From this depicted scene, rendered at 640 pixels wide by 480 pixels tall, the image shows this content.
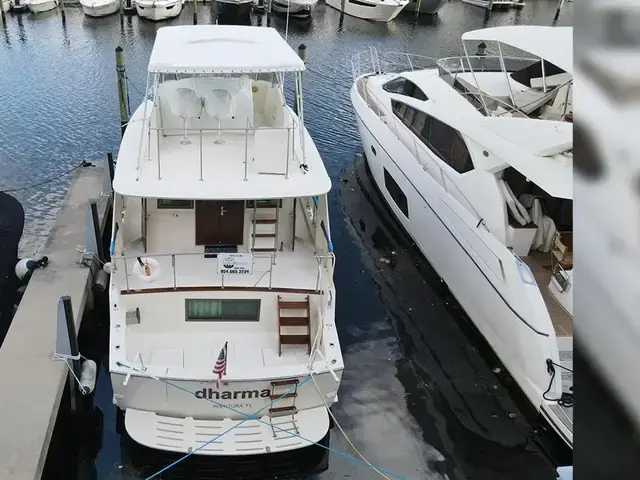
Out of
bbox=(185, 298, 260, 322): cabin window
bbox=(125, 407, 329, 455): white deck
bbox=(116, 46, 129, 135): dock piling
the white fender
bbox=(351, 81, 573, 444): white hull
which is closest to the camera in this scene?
bbox=(125, 407, 329, 455): white deck

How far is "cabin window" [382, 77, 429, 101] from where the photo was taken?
1220cm

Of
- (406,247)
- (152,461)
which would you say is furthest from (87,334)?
(406,247)

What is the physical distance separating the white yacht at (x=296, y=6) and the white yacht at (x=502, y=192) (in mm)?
19498

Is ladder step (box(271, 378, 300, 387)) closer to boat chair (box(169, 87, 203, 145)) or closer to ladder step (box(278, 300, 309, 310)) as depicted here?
ladder step (box(278, 300, 309, 310))

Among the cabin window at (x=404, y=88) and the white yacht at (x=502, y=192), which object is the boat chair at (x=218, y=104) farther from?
the cabin window at (x=404, y=88)

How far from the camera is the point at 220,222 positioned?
8.80m

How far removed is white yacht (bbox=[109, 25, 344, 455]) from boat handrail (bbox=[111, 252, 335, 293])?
0.02 metres

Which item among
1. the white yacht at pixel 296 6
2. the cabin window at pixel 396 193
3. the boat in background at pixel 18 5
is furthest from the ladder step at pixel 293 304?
the boat in background at pixel 18 5

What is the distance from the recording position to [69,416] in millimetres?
7641

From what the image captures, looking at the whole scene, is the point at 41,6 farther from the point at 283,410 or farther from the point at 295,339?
the point at 283,410

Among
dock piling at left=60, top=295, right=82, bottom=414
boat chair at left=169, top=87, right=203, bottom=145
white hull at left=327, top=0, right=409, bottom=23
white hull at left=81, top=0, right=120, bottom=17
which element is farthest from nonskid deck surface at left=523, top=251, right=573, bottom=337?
white hull at left=81, top=0, right=120, bottom=17

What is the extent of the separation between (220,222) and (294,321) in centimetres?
202

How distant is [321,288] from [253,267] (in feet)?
3.48

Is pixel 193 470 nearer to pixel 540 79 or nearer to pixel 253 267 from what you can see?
pixel 253 267
